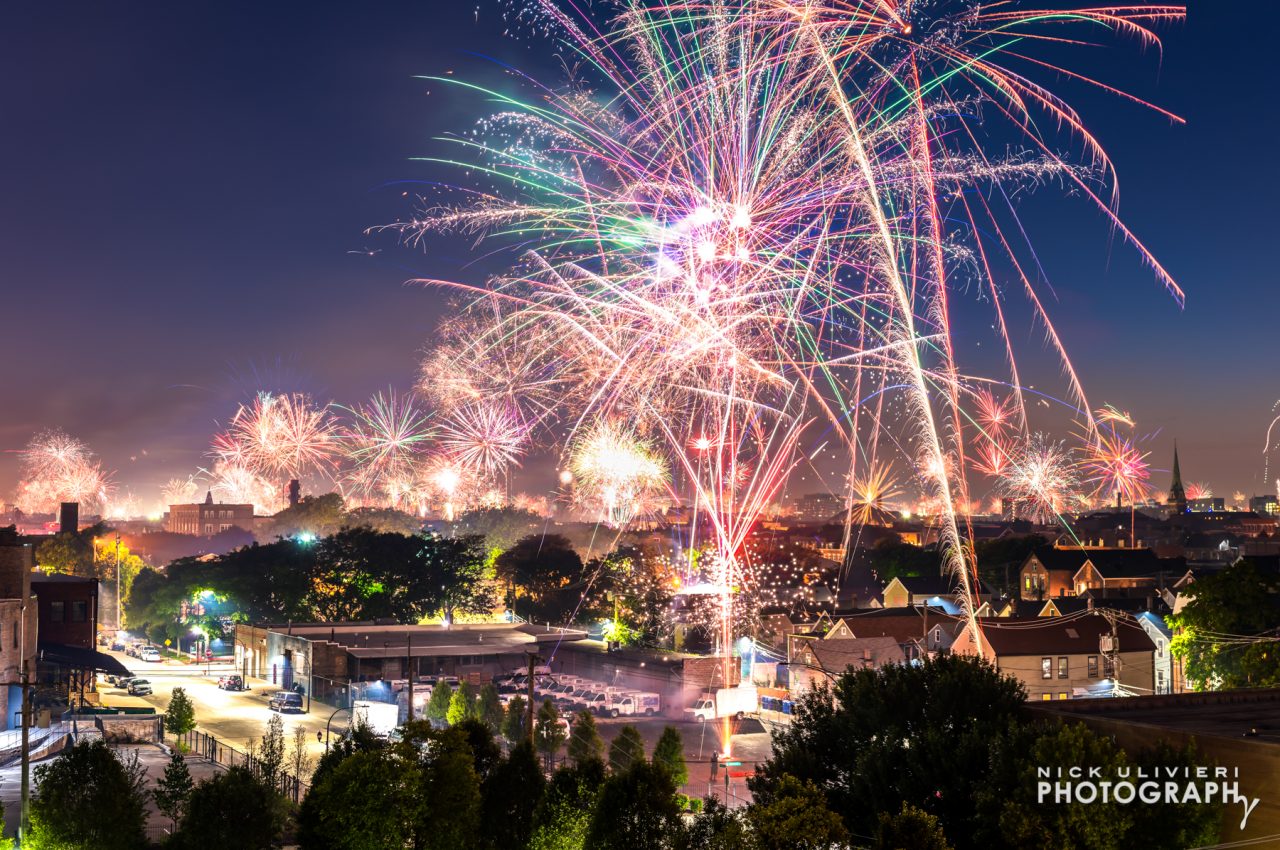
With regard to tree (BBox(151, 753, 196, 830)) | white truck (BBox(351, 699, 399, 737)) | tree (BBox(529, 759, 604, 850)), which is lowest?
white truck (BBox(351, 699, 399, 737))

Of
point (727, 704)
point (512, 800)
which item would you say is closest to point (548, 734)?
point (727, 704)

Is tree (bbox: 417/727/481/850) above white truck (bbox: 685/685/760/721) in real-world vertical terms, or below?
above

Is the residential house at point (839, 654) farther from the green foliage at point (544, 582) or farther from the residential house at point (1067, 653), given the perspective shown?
the green foliage at point (544, 582)

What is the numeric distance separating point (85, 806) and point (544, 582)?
62.1m

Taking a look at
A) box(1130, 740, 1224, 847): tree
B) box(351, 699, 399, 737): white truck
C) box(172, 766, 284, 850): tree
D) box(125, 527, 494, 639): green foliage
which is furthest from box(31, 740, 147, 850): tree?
box(125, 527, 494, 639): green foliage

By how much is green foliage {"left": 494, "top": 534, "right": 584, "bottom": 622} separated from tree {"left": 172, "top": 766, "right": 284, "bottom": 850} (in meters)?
58.9

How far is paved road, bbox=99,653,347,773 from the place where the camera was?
46.6 meters

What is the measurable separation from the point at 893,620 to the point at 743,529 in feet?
62.5

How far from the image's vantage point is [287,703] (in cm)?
5306

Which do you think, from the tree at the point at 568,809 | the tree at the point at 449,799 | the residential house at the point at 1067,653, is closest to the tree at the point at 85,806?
the tree at the point at 449,799

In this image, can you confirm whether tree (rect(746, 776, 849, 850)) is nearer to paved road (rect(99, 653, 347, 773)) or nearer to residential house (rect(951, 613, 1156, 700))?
paved road (rect(99, 653, 347, 773))

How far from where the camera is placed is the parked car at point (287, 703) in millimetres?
52750

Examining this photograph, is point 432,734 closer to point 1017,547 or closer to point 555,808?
point 555,808

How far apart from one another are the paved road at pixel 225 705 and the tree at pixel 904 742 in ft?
71.4
